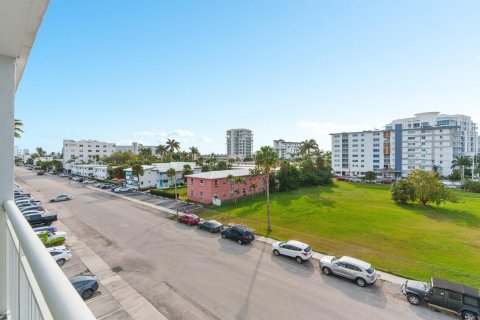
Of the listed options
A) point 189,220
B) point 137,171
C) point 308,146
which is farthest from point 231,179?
point 308,146

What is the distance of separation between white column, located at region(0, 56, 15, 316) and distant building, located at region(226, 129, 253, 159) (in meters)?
165

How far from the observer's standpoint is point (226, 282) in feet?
48.1

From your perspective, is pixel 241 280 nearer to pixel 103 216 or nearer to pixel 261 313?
pixel 261 313

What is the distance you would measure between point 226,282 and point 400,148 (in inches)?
3389

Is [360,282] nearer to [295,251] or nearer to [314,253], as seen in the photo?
[295,251]

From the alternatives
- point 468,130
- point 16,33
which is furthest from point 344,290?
point 468,130

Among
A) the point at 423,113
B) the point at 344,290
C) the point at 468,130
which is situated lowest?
the point at 344,290

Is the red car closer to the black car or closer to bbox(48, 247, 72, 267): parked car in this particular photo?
the black car

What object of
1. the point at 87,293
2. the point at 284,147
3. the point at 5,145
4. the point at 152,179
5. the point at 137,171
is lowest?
the point at 87,293

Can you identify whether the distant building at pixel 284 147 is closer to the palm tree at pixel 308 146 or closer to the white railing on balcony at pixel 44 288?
the palm tree at pixel 308 146

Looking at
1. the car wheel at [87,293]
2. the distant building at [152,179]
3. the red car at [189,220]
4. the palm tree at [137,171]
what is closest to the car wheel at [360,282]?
the car wheel at [87,293]

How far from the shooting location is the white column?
3121 mm

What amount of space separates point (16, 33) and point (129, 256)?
1824 cm

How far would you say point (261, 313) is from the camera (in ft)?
39.4
